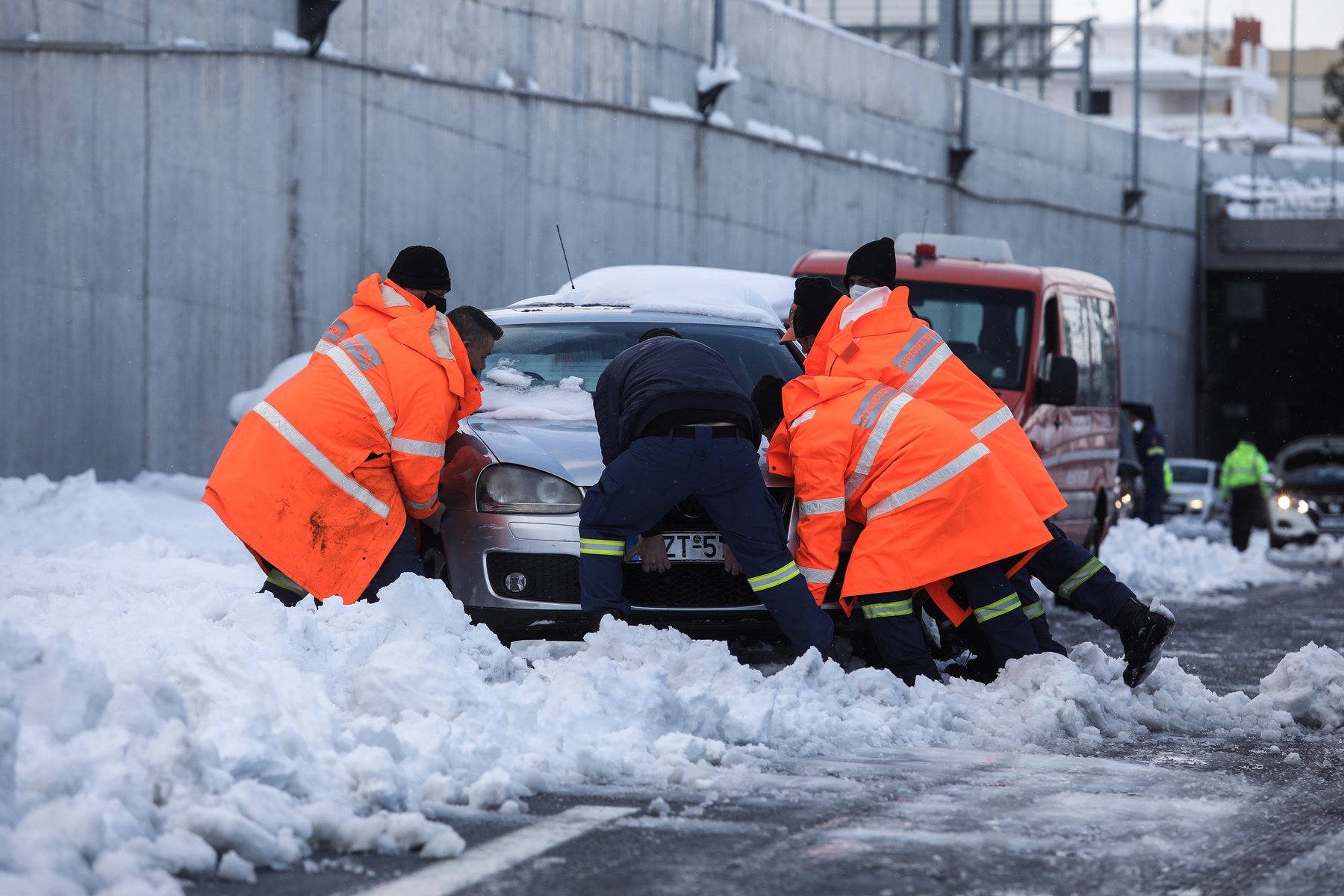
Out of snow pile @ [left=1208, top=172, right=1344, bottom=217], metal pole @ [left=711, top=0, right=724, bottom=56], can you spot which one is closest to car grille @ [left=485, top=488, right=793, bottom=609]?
metal pole @ [left=711, top=0, right=724, bottom=56]

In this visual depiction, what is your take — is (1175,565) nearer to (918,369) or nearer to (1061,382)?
(1061,382)

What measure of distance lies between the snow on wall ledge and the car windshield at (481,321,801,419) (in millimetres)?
1533

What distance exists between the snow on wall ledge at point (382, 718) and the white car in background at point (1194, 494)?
26.8 m

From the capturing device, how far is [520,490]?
7.00 meters

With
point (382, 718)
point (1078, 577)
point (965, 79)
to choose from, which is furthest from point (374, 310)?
point (965, 79)

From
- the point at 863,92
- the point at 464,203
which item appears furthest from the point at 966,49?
the point at 464,203

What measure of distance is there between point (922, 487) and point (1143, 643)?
1.00m

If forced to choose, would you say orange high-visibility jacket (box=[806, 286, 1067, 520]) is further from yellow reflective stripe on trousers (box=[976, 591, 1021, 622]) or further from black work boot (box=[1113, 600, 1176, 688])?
black work boot (box=[1113, 600, 1176, 688])

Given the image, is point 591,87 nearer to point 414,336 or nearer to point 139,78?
point 139,78

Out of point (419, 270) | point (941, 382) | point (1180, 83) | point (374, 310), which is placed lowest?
point (941, 382)

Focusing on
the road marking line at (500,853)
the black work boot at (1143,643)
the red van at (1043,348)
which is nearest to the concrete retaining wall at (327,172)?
the red van at (1043,348)

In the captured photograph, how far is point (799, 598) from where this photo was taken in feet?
21.9

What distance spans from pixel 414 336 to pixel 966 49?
2452cm

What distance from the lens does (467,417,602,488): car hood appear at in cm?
701
